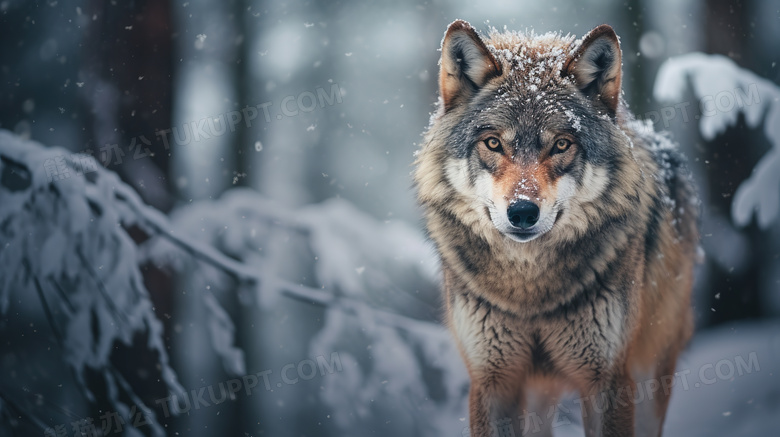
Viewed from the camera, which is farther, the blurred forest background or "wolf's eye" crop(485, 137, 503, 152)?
the blurred forest background

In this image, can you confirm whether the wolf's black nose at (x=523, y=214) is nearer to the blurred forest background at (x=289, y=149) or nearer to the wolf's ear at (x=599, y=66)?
the wolf's ear at (x=599, y=66)

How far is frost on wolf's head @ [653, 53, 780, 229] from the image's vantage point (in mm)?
3240

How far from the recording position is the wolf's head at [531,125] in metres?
1.94

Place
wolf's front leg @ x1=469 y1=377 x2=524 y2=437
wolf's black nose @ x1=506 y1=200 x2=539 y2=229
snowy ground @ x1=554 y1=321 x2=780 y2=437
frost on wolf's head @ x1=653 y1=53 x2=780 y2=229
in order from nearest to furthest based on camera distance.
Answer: wolf's black nose @ x1=506 y1=200 x2=539 y2=229, wolf's front leg @ x1=469 y1=377 x2=524 y2=437, snowy ground @ x1=554 y1=321 x2=780 y2=437, frost on wolf's head @ x1=653 y1=53 x2=780 y2=229

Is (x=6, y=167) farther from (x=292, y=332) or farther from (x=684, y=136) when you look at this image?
(x=684, y=136)

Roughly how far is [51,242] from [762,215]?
16.7 ft

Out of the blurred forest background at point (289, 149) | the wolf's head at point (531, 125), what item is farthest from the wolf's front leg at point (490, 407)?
the blurred forest background at point (289, 149)

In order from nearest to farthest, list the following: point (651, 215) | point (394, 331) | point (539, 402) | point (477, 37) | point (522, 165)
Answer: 1. point (522, 165)
2. point (477, 37)
3. point (651, 215)
4. point (539, 402)
5. point (394, 331)

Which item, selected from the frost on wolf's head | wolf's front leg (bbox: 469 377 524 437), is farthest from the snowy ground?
wolf's front leg (bbox: 469 377 524 437)

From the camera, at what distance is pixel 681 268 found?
2803mm

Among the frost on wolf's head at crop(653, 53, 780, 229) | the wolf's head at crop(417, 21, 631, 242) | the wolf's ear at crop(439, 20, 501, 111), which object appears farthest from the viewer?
the frost on wolf's head at crop(653, 53, 780, 229)

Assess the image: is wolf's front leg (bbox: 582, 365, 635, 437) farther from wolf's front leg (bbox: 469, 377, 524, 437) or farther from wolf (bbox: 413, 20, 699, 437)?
wolf's front leg (bbox: 469, 377, 524, 437)

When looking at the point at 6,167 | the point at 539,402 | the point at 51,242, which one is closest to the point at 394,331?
the point at 539,402

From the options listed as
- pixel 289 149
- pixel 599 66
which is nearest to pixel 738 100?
pixel 599 66
